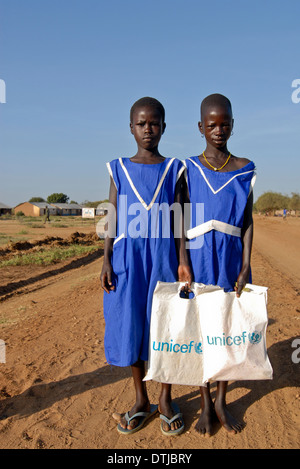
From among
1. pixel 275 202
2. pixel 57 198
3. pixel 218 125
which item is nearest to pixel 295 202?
pixel 275 202

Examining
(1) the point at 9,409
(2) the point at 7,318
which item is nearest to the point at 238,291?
(1) the point at 9,409

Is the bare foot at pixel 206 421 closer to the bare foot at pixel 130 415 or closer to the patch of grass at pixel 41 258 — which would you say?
the bare foot at pixel 130 415

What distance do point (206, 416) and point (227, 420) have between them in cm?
14

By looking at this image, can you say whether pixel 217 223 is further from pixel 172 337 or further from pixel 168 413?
pixel 168 413

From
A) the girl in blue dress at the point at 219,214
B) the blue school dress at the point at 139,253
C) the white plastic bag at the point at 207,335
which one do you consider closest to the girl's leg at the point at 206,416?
the girl in blue dress at the point at 219,214

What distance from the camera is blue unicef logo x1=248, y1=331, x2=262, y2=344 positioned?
2.29 metres

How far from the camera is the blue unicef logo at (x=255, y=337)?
2.29m

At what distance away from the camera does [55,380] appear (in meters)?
3.21

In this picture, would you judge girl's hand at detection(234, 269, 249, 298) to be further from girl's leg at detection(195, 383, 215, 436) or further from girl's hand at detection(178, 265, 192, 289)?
girl's leg at detection(195, 383, 215, 436)

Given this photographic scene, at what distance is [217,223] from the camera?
2.43m

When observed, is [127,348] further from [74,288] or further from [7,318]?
[74,288]

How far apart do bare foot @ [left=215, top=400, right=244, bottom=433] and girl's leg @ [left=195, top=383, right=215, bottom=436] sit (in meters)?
0.04

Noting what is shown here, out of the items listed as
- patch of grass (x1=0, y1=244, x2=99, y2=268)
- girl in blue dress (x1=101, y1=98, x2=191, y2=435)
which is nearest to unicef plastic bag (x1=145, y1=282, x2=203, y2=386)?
girl in blue dress (x1=101, y1=98, x2=191, y2=435)
